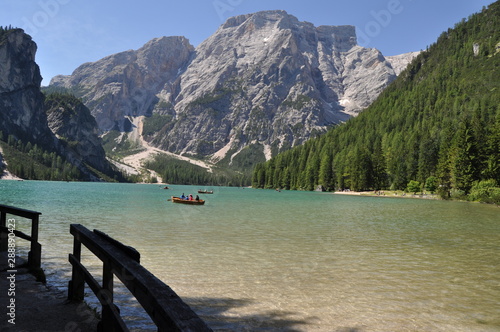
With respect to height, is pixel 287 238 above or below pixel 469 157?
below

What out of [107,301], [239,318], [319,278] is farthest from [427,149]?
[107,301]

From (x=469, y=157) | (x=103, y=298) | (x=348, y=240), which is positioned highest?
(x=469, y=157)

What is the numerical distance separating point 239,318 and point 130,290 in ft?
17.7

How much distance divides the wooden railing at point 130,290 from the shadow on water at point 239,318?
10.9ft

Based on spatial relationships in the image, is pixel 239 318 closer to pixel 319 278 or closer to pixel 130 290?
pixel 319 278

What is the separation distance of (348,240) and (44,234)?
65.9 feet

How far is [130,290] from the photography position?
4.05 meters

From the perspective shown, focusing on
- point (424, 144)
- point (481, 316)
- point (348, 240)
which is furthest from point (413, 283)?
point (424, 144)

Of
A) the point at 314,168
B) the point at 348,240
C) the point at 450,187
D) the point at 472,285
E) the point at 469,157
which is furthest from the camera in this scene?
the point at 314,168

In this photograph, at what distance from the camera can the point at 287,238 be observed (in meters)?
22.3

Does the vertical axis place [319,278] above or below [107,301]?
below

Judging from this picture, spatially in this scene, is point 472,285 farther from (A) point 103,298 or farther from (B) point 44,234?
(B) point 44,234

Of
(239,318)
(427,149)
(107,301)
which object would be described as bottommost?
(239,318)

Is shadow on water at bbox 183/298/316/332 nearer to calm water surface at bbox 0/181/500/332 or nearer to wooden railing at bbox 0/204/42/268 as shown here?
calm water surface at bbox 0/181/500/332
